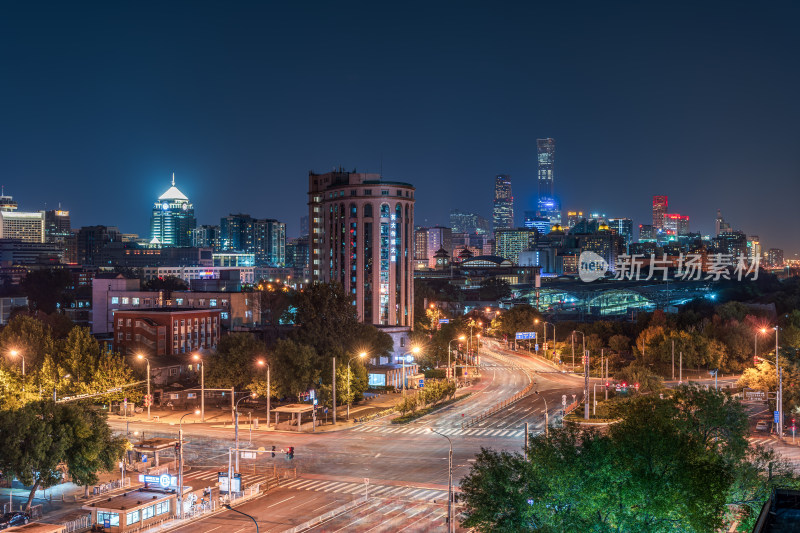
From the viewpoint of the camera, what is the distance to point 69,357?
76688 mm

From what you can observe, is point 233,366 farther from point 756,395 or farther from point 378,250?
point 756,395

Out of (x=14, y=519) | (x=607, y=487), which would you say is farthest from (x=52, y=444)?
(x=607, y=487)

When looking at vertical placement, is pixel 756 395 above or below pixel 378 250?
below

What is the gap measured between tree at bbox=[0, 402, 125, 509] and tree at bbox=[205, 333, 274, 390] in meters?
30.5

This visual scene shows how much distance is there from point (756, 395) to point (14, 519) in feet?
219

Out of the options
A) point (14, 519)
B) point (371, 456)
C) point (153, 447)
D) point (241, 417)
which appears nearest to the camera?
point (14, 519)

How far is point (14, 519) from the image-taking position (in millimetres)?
42375

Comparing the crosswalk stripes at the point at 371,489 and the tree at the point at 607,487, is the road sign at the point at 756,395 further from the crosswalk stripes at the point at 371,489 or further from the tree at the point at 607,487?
the tree at the point at 607,487

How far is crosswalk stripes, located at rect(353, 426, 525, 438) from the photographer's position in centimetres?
6712

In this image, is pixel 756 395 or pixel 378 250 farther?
pixel 378 250

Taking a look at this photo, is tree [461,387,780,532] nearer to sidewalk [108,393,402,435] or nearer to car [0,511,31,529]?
car [0,511,31,529]

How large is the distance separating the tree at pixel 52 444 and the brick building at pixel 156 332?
49286mm

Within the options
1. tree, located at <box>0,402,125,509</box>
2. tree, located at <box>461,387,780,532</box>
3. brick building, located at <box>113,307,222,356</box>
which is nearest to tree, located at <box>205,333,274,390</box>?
brick building, located at <box>113,307,222,356</box>

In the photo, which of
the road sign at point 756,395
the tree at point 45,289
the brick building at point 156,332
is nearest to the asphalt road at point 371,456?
the road sign at point 756,395
